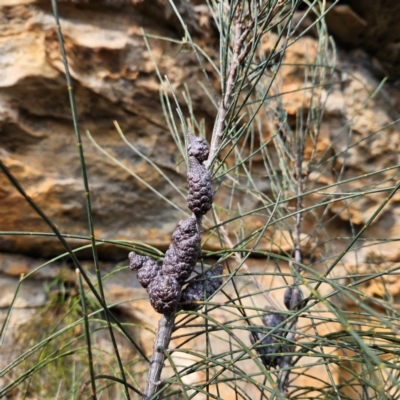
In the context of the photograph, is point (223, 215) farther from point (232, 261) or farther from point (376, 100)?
point (376, 100)

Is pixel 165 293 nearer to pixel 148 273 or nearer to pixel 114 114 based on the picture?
pixel 148 273

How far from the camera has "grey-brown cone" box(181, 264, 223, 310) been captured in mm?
318

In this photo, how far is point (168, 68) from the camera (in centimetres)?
97

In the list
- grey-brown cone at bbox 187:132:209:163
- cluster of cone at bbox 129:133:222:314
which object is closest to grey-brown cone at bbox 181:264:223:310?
cluster of cone at bbox 129:133:222:314

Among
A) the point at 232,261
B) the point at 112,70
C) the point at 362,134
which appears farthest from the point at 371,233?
the point at 112,70

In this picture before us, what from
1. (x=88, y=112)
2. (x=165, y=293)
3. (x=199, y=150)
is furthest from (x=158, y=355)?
(x=88, y=112)

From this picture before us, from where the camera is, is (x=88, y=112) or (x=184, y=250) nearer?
(x=184, y=250)

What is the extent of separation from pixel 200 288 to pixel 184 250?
5 cm

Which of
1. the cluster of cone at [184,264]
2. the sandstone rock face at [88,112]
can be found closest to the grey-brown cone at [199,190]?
the cluster of cone at [184,264]

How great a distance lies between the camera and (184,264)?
30 centimetres

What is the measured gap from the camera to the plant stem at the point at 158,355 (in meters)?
0.31

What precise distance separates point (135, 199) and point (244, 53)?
71 centimetres

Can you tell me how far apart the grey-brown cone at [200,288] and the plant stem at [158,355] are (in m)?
0.02

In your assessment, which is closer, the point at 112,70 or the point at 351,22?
the point at 112,70
